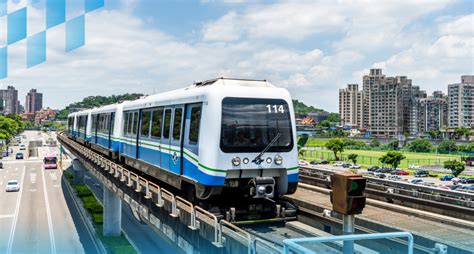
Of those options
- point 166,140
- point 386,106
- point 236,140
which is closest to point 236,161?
point 236,140

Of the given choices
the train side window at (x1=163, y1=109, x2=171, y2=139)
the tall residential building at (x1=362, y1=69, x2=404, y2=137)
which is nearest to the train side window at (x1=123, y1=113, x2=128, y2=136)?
the train side window at (x1=163, y1=109, x2=171, y2=139)

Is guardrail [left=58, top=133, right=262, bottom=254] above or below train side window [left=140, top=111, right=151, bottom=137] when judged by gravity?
below

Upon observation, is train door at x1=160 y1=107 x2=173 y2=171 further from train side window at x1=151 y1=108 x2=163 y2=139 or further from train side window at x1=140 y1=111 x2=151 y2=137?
train side window at x1=140 y1=111 x2=151 y2=137

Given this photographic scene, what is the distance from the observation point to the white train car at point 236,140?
9367 mm

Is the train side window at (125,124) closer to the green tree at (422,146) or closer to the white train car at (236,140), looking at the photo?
the white train car at (236,140)

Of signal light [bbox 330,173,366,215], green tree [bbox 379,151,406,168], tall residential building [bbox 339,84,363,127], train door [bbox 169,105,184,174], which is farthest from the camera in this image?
tall residential building [bbox 339,84,363,127]

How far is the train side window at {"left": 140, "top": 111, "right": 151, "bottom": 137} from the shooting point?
1395 cm

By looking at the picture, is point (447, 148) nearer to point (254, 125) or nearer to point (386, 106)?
point (386, 106)

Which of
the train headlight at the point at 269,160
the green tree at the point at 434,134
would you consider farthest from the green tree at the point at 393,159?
the green tree at the point at 434,134

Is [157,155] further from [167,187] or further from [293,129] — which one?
[293,129]

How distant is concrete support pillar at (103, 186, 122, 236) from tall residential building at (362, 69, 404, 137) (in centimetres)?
11343

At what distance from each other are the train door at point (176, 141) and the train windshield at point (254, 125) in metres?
1.78

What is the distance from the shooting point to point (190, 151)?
33.4ft

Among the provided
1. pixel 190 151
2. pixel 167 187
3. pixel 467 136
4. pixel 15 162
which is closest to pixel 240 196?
pixel 190 151
